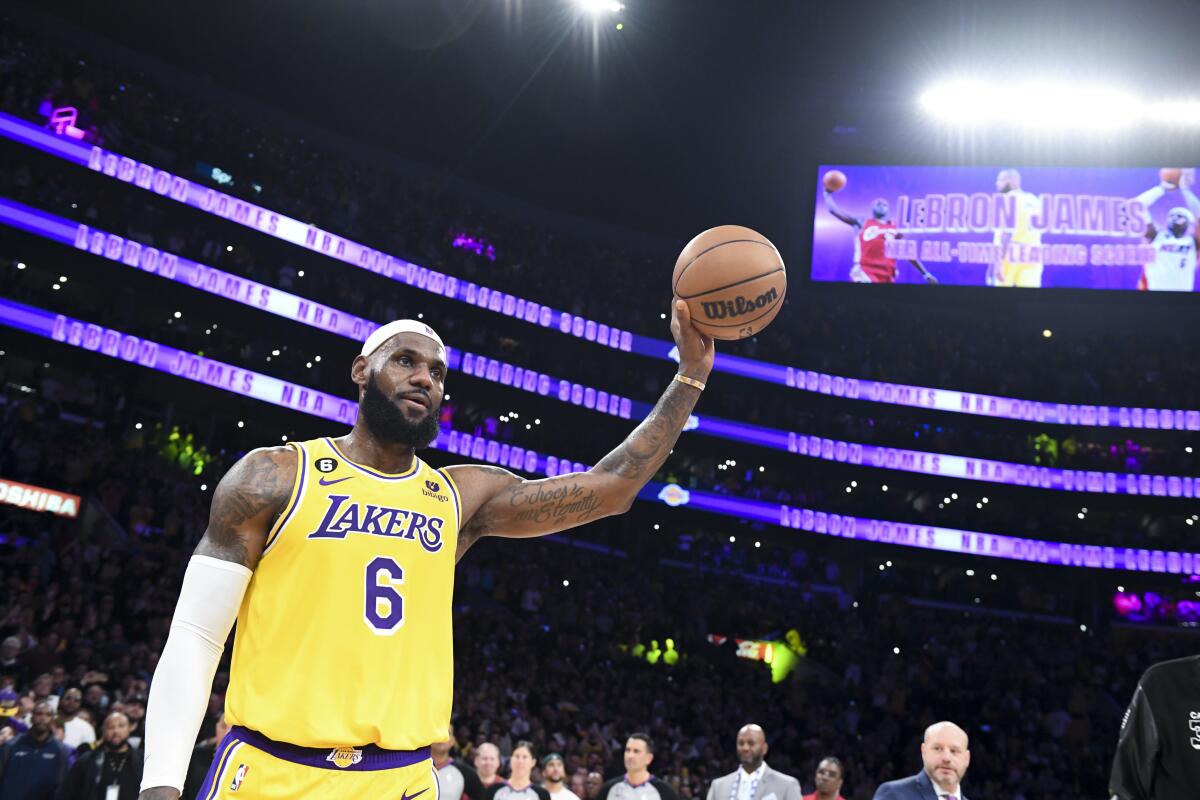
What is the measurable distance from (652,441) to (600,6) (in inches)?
847

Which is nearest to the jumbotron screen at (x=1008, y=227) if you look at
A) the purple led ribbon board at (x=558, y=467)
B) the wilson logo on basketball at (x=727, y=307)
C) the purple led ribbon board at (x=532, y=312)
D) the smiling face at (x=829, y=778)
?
the purple led ribbon board at (x=532, y=312)

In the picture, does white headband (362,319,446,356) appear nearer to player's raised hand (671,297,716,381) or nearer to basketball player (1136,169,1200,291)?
player's raised hand (671,297,716,381)

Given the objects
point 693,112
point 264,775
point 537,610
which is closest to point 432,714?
point 264,775

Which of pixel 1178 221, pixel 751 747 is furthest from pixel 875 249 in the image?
pixel 751 747

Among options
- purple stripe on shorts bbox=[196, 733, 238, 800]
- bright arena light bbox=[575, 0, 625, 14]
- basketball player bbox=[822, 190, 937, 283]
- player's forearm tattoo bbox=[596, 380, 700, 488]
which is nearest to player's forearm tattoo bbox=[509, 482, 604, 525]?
player's forearm tattoo bbox=[596, 380, 700, 488]

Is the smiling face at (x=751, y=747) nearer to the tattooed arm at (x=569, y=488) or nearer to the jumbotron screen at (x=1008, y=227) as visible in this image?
the tattooed arm at (x=569, y=488)

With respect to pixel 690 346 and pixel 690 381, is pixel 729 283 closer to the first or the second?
pixel 690 346

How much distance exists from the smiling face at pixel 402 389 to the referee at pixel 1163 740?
2.40 m

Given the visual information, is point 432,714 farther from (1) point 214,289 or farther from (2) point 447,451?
(2) point 447,451

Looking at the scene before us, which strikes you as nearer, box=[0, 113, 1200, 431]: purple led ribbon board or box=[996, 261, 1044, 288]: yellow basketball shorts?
box=[0, 113, 1200, 431]: purple led ribbon board

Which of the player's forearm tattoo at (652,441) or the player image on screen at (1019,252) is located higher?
the player image on screen at (1019,252)

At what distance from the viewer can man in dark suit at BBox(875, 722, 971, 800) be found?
17.0 feet

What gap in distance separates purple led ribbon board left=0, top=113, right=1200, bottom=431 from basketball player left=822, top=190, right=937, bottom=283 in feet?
12.3

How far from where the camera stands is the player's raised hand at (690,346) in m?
3.66
